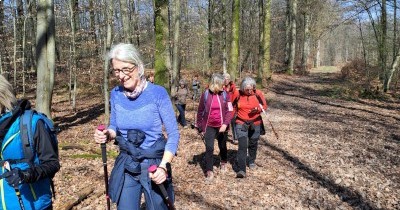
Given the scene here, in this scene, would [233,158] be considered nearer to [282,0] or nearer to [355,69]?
[355,69]

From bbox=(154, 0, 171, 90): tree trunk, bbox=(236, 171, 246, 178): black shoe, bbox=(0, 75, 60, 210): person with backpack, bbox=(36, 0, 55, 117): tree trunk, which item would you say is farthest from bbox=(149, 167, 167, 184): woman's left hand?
bbox=(154, 0, 171, 90): tree trunk

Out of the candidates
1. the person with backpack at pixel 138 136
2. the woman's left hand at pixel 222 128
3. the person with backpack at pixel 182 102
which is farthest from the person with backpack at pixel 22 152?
the person with backpack at pixel 182 102

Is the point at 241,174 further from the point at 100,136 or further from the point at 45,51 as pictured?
the point at 45,51

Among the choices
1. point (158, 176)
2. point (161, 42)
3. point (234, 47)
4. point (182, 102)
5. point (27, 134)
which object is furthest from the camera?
point (234, 47)

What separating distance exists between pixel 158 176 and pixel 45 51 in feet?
22.5

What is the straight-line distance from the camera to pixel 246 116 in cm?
735

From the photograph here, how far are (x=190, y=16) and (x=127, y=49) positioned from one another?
3556 centimetres

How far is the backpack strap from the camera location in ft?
8.60

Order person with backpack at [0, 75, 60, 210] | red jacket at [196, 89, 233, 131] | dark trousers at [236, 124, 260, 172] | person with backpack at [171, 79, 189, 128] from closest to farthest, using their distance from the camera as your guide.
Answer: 1. person with backpack at [0, 75, 60, 210]
2. red jacket at [196, 89, 233, 131]
3. dark trousers at [236, 124, 260, 172]
4. person with backpack at [171, 79, 189, 128]

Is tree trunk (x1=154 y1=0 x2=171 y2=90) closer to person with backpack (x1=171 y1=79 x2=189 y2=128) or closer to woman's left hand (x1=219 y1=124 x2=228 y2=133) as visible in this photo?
person with backpack (x1=171 y1=79 x2=189 y2=128)

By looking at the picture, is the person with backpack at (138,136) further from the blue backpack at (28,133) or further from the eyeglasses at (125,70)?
the blue backpack at (28,133)

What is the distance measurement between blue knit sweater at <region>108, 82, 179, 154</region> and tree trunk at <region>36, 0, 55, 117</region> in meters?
6.27

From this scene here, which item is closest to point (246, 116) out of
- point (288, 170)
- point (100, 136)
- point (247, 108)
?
point (247, 108)

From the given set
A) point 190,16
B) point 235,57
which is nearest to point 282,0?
point 190,16
